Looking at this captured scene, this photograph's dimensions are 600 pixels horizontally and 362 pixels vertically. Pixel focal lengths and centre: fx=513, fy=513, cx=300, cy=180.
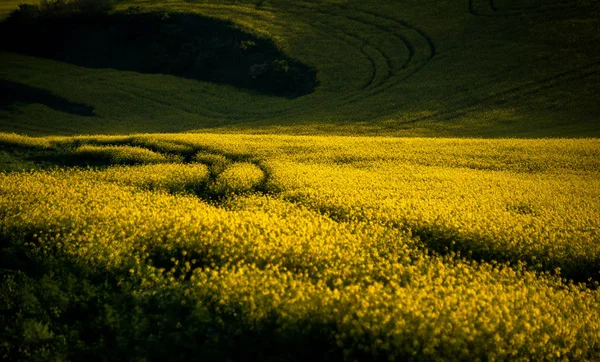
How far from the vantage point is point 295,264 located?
12.2 meters

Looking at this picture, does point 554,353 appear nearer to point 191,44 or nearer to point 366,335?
point 366,335

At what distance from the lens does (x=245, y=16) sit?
68438 millimetres

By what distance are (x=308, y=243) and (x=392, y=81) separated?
41644 millimetres

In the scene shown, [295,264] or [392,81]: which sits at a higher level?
[392,81]

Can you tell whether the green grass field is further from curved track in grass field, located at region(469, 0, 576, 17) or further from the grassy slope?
curved track in grass field, located at region(469, 0, 576, 17)

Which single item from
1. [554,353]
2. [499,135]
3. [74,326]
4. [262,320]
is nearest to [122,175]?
[74,326]

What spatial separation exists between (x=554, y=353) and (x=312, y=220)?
744cm

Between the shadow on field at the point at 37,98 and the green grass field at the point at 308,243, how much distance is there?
549cm

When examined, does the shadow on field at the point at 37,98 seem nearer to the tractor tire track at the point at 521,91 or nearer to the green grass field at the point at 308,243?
the green grass field at the point at 308,243

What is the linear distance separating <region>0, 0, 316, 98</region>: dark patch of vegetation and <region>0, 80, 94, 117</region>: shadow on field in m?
15.9

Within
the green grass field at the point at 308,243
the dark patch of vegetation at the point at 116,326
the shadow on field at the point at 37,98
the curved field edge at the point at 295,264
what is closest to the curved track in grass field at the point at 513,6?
the green grass field at the point at 308,243

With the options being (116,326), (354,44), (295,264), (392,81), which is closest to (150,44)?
(354,44)

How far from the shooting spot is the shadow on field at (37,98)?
45.5m

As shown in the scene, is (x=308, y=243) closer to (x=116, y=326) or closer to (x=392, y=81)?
(x=116, y=326)
